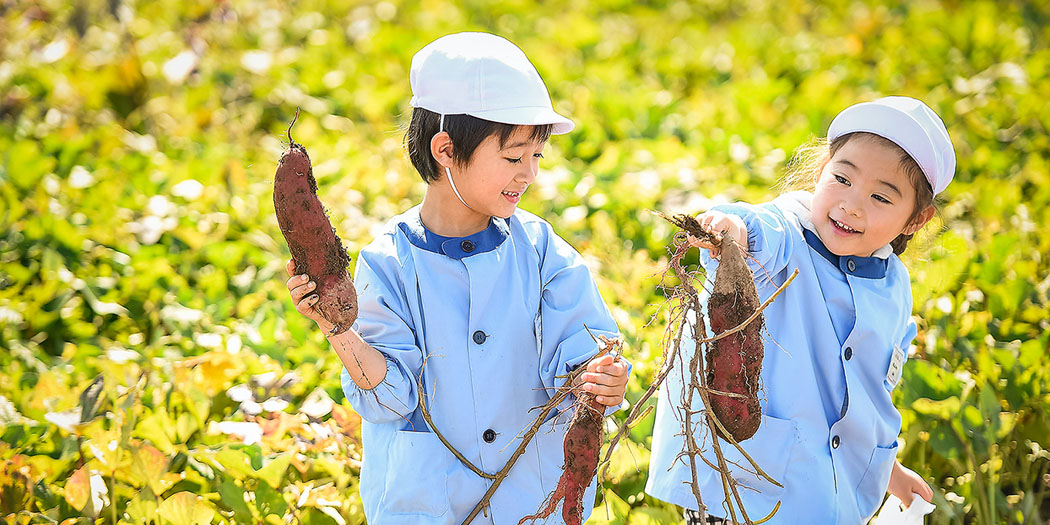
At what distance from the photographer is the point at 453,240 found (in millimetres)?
2043

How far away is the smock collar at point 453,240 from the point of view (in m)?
2.04

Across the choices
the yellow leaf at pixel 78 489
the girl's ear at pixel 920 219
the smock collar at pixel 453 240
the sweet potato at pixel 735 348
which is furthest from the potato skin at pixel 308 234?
the girl's ear at pixel 920 219

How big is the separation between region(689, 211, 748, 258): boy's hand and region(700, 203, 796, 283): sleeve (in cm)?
3

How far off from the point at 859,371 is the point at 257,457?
164 centimetres

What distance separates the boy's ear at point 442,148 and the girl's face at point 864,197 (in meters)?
0.89

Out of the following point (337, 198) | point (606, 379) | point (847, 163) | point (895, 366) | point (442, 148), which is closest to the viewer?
point (606, 379)

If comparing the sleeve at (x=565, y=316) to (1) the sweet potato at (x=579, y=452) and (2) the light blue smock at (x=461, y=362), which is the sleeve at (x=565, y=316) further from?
(1) the sweet potato at (x=579, y=452)

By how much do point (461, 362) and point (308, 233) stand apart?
17.9 inches

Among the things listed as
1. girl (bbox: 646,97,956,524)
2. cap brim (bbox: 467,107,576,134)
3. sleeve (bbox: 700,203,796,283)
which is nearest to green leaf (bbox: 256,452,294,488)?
girl (bbox: 646,97,956,524)

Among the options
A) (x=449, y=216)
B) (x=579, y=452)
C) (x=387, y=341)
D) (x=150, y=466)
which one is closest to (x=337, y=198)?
(x=150, y=466)

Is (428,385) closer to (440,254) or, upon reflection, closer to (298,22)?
(440,254)

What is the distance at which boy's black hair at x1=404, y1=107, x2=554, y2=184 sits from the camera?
1953 millimetres

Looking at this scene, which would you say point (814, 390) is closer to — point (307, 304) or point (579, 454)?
point (579, 454)

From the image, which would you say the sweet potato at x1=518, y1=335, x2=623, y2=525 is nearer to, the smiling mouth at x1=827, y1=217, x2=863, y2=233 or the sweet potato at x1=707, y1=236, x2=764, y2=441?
the sweet potato at x1=707, y1=236, x2=764, y2=441
